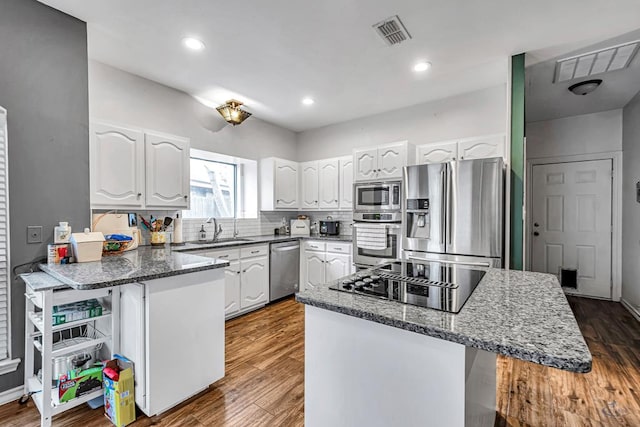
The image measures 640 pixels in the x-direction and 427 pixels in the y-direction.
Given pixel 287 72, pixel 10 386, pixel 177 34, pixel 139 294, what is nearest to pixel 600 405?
pixel 139 294

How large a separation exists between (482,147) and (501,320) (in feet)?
8.78

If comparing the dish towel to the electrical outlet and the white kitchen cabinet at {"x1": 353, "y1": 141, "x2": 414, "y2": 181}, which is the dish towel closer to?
the white kitchen cabinet at {"x1": 353, "y1": 141, "x2": 414, "y2": 181}

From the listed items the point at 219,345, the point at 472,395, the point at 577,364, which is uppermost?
the point at 577,364

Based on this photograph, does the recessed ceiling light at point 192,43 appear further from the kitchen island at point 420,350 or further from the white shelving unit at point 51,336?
the kitchen island at point 420,350

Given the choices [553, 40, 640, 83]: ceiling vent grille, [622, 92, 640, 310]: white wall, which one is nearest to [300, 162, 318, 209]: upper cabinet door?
[553, 40, 640, 83]: ceiling vent grille

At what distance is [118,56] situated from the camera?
8.63 ft

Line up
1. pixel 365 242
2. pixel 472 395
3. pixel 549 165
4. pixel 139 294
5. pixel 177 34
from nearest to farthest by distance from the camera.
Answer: pixel 472 395 < pixel 139 294 < pixel 177 34 < pixel 365 242 < pixel 549 165

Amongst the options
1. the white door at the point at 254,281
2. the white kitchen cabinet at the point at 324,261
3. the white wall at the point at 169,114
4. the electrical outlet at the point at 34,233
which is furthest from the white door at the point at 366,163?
the electrical outlet at the point at 34,233

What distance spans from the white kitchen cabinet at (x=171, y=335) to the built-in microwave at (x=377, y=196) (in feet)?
6.97

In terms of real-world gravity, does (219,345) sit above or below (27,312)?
below

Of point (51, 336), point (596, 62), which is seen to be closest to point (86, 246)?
point (51, 336)

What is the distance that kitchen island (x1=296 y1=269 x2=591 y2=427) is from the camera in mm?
818

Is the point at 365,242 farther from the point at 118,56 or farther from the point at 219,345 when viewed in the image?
the point at 118,56

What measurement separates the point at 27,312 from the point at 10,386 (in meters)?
0.53
